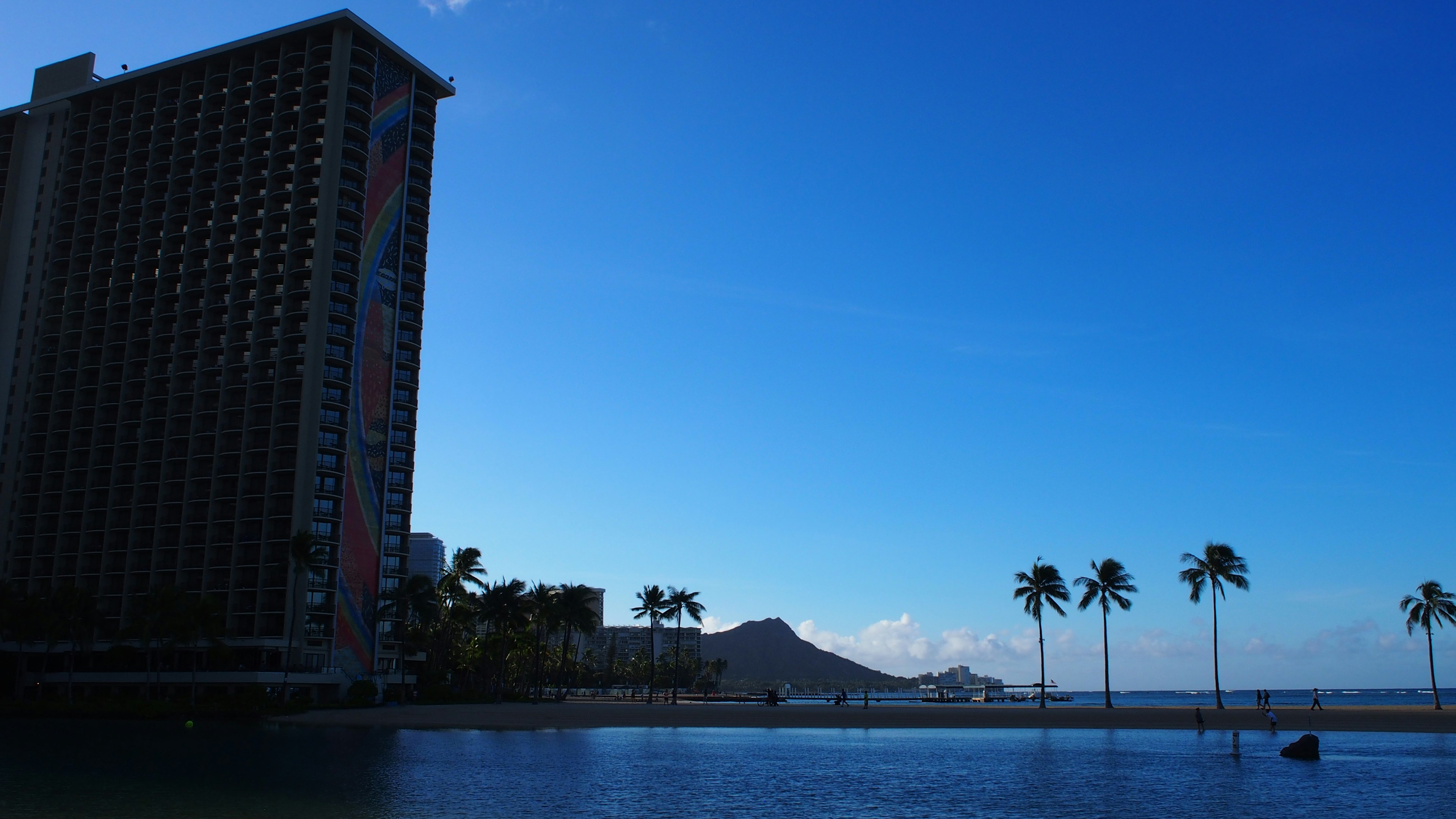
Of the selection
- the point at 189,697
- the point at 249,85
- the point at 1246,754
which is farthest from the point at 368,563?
the point at 1246,754

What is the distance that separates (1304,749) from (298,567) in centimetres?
8037

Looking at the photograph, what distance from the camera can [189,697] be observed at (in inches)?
3782

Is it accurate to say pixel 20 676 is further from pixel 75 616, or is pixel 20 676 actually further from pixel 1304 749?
pixel 1304 749

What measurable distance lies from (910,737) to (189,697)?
70168 mm

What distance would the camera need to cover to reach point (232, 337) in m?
108

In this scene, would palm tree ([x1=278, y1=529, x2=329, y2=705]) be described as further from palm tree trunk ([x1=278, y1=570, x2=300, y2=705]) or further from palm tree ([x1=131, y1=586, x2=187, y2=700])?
palm tree ([x1=131, y1=586, x2=187, y2=700])

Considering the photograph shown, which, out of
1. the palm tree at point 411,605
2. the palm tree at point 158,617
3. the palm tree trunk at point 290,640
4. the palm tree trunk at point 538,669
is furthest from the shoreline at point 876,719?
the palm tree at point 158,617

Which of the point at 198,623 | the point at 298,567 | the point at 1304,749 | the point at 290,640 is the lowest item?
the point at 1304,749

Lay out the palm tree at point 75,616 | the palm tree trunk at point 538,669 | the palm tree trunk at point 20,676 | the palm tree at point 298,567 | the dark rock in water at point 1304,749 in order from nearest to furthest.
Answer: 1. the dark rock in water at point 1304,749
2. the palm tree at point 75,616
3. the palm tree at point 298,567
4. the palm tree trunk at point 20,676
5. the palm tree trunk at point 538,669

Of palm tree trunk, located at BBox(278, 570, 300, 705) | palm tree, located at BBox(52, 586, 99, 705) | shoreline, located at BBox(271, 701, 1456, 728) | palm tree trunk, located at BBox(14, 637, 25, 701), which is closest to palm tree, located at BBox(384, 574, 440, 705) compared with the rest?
palm tree trunk, located at BBox(278, 570, 300, 705)

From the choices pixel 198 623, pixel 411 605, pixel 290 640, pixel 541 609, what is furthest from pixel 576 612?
pixel 198 623

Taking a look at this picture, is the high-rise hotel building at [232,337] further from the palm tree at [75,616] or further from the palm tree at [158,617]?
the palm tree at [158,617]

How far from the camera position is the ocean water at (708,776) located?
3222 centimetres

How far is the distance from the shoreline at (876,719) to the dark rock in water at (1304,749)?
44.9 feet
